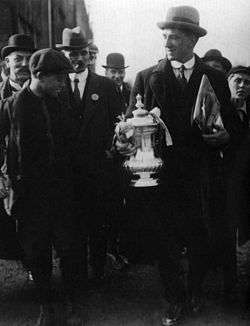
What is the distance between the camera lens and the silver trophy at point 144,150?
3.40 metres

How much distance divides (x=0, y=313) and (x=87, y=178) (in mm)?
1171

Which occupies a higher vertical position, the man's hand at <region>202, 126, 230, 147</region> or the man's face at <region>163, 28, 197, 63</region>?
the man's face at <region>163, 28, 197, 63</region>

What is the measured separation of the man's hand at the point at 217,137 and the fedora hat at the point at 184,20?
67 cm

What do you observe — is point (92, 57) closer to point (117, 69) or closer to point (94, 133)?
point (117, 69)

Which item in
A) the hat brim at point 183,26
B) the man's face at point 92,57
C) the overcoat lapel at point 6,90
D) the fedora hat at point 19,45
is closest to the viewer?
the hat brim at point 183,26

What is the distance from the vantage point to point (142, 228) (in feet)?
12.1

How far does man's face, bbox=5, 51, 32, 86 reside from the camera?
438cm

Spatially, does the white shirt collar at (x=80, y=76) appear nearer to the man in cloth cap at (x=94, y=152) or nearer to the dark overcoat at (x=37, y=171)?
the man in cloth cap at (x=94, y=152)

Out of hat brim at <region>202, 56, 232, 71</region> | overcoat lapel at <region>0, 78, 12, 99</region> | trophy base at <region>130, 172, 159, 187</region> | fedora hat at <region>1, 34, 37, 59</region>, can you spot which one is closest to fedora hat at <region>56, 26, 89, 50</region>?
fedora hat at <region>1, 34, 37, 59</region>

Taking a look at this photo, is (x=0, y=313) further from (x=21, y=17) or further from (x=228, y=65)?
(x=21, y=17)

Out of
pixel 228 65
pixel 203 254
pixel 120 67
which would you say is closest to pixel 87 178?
pixel 203 254

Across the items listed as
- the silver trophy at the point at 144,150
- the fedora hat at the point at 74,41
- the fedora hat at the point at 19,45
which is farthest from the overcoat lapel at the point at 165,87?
the fedora hat at the point at 19,45

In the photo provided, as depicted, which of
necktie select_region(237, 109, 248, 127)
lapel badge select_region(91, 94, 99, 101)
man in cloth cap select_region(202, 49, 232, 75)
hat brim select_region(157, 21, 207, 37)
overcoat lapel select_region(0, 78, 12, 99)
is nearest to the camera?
hat brim select_region(157, 21, 207, 37)

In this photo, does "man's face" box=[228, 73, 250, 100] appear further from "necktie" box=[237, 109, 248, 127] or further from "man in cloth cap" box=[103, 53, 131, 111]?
"man in cloth cap" box=[103, 53, 131, 111]
